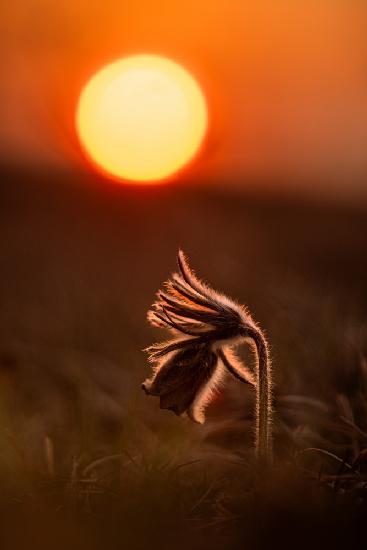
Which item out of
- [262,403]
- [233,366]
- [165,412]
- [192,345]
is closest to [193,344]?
[192,345]

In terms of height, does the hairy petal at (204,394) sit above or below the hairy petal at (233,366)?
below

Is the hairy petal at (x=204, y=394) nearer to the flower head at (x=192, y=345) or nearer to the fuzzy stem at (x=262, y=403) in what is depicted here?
the flower head at (x=192, y=345)

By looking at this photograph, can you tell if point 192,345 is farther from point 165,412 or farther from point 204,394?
point 165,412

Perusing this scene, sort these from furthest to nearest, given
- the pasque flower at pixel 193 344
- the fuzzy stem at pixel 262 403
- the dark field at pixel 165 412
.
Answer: the pasque flower at pixel 193 344 < the fuzzy stem at pixel 262 403 < the dark field at pixel 165 412

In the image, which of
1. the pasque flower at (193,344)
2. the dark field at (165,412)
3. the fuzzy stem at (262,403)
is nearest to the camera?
the dark field at (165,412)

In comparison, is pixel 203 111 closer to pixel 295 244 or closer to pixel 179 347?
pixel 295 244

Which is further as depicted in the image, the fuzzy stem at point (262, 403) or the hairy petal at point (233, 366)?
the hairy petal at point (233, 366)

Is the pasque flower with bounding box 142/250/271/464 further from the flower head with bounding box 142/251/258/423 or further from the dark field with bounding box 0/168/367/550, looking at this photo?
the dark field with bounding box 0/168/367/550

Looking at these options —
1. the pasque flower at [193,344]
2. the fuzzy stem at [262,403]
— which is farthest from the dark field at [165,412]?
the pasque flower at [193,344]
